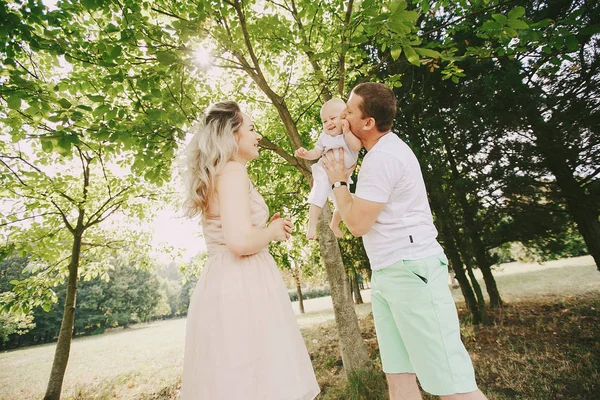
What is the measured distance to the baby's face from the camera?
254 centimetres

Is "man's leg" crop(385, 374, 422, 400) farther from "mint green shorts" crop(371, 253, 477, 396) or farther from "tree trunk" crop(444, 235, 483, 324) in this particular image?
"tree trunk" crop(444, 235, 483, 324)

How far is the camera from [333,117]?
2.67 metres

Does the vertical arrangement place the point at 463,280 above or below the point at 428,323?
below

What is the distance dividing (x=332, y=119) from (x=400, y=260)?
140 centimetres

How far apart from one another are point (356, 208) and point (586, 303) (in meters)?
8.93

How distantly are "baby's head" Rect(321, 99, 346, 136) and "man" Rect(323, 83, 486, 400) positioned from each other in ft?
1.44

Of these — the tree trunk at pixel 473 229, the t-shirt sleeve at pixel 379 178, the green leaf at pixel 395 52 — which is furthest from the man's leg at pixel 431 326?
the tree trunk at pixel 473 229

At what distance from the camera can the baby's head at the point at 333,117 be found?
100 inches

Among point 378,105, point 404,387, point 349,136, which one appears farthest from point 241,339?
point 378,105

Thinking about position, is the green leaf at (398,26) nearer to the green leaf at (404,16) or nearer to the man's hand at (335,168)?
the green leaf at (404,16)

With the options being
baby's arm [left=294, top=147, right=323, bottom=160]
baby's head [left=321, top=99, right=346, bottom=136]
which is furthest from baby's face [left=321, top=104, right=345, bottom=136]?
baby's arm [left=294, top=147, right=323, bottom=160]

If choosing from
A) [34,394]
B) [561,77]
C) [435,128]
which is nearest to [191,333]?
[435,128]

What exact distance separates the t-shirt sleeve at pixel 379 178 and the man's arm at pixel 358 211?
4cm

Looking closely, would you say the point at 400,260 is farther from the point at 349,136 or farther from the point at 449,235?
the point at 449,235
